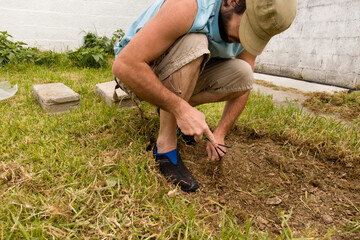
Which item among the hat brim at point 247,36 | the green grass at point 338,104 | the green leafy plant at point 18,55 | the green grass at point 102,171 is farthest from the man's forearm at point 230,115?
the green leafy plant at point 18,55

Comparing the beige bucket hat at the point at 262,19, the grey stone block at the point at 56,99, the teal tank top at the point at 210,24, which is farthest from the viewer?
the grey stone block at the point at 56,99

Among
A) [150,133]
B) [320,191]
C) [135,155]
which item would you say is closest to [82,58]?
[150,133]

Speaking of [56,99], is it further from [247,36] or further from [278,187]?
[278,187]

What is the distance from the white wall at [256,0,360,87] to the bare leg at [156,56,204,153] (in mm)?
2933

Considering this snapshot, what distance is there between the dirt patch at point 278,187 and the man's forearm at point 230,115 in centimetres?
16

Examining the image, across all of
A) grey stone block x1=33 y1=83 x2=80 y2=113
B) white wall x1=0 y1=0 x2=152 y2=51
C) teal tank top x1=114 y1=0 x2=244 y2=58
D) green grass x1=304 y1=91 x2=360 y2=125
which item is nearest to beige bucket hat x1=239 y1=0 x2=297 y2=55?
teal tank top x1=114 y1=0 x2=244 y2=58

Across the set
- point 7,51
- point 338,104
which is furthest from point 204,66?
point 7,51

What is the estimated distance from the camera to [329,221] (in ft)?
3.74

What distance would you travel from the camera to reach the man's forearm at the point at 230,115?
5.05 feet

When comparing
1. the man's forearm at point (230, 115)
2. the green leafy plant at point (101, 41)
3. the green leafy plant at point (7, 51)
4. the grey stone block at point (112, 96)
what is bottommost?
the green leafy plant at point (101, 41)

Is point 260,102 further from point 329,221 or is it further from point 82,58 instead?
point 82,58

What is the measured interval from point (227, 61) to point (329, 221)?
95cm

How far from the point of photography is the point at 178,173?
131cm

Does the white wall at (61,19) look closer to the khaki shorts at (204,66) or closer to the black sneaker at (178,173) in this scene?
the khaki shorts at (204,66)
